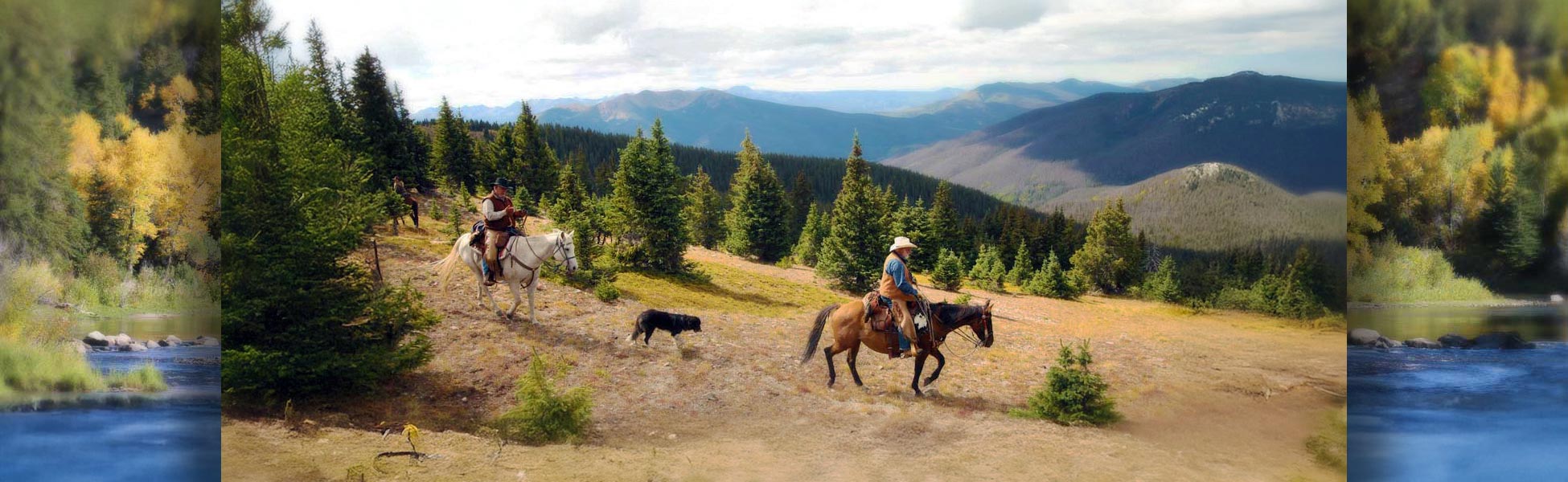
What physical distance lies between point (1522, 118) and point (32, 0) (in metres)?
16.1

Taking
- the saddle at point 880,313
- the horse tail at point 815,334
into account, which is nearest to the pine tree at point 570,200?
the horse tail at point 815,334

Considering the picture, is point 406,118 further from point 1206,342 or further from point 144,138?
point 1206,342

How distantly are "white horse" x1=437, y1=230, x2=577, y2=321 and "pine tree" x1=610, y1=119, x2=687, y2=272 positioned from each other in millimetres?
684

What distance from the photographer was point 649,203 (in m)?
8.14

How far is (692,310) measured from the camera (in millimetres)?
7949

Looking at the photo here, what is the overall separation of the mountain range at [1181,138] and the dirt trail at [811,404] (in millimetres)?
1514

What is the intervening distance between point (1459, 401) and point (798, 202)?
773 cm

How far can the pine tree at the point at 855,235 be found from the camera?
7891 millimetres

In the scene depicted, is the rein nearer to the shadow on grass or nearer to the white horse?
the white horse

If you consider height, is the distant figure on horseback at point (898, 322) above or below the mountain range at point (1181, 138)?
below

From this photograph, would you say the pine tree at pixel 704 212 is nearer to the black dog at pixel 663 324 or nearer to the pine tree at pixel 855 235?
the black dog at pixel 663 324

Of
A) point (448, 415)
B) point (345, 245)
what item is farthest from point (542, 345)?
point (345, 245)

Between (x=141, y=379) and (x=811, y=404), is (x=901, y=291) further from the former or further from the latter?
(x=141, y=379)

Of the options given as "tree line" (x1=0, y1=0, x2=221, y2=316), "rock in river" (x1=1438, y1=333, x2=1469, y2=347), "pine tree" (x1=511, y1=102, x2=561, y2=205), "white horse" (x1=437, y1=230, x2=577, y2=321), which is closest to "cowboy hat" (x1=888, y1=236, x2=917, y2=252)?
"white horse" (x1=437, y1=230, x2=577, y2=321)
